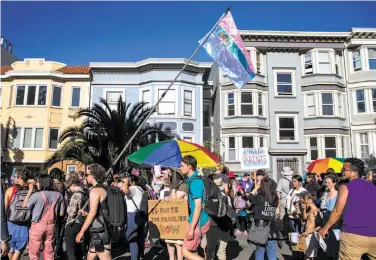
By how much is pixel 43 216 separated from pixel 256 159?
8.93 meters

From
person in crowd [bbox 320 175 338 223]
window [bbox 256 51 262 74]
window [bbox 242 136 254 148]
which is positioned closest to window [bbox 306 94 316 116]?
window [bbox 256 51 262 74]

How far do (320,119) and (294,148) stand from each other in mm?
3077

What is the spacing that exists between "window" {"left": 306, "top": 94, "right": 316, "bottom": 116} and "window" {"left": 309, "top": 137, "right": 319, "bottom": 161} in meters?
2.08

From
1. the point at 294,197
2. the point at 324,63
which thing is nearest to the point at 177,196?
the point at 294,197

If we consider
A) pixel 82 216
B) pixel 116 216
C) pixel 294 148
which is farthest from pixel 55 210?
pixel 294 148

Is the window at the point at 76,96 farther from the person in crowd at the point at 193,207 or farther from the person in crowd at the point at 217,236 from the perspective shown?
the person in crowd at the point at 193,207

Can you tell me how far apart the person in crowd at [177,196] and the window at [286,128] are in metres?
19.4

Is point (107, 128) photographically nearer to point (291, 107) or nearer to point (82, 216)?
point (82, 216)

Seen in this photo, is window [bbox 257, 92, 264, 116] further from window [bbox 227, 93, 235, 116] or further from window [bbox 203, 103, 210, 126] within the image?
window [bbox 203, 103, 210, 126]

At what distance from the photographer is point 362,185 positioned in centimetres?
438

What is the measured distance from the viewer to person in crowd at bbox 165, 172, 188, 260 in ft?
19.4

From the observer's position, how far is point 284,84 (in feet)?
85.2

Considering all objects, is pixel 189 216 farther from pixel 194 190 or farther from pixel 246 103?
pixel 246 103

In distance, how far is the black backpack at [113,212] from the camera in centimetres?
490
